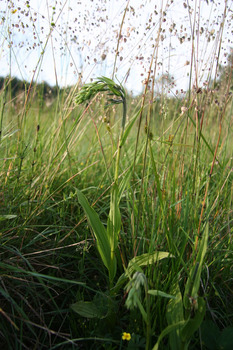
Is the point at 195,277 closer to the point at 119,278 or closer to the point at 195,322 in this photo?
the point at 195,322

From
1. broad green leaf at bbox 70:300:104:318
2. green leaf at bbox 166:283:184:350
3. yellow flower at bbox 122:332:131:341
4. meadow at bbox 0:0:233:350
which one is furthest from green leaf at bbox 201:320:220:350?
broad green leaf at bbox 70:300:104:318

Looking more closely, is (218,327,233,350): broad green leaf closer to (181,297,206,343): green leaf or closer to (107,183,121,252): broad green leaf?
(181,297,206,343): green leaf

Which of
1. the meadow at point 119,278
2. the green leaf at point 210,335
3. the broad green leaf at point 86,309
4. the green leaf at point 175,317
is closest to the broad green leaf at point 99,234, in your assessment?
the meadow at point 119,278

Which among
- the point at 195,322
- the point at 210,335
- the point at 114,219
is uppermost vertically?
the point at 114,219

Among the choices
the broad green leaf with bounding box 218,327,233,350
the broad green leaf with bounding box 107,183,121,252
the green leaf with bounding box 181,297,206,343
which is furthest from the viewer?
the broad green leaf with bounding box 107,183,121,252

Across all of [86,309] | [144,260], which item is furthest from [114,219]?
[86,309]

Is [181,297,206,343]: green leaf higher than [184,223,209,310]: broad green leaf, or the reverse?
[184,223,209,310]: broad green leaf

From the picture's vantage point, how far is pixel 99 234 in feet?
3.92

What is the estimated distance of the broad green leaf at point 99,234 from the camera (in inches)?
46.5

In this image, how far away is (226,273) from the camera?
1.32 m

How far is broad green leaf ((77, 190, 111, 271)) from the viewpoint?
118cm

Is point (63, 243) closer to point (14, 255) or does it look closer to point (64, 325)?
point (14, 255)

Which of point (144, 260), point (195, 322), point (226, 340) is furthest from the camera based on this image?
point (144, 260)

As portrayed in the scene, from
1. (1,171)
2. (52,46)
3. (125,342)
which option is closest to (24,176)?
(1,171)
